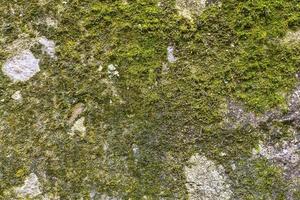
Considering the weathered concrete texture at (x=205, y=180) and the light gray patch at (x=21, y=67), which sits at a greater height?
the light gray patch at (x=21, y=67)

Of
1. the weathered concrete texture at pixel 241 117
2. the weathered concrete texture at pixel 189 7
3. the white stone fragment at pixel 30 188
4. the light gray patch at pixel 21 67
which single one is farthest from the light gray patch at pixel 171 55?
the white stone fragment at pixel 30 188

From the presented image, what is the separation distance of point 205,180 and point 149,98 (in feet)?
1.57

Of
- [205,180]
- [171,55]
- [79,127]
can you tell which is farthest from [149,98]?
[205,180]

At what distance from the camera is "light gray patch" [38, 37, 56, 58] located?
89.0 inches

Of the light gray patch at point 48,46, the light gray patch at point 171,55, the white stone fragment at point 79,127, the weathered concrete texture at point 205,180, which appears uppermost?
the light gray patch at point 171,55

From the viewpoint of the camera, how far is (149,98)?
222 cm

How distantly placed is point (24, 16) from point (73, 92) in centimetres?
46

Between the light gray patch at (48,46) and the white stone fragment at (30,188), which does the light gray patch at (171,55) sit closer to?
the light gray patch at (48,46)

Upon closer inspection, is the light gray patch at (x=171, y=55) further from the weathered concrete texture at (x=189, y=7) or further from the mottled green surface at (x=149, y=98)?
the weathered concrete texture at (x=189, y=7)

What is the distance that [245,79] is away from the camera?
220 cm

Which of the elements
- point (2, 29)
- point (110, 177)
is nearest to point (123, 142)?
point (110, 177)

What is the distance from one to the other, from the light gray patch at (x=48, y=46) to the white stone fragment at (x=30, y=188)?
599 mm

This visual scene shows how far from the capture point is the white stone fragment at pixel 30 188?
222cm

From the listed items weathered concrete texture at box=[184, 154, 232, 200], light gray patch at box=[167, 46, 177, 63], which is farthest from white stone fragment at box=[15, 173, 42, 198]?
light gray patch at box=[167, 46, 177, 63]
